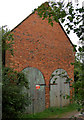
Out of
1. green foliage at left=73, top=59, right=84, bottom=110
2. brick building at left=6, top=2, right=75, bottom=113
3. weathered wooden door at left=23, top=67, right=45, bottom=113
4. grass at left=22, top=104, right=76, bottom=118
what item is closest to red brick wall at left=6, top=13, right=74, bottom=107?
brick building at left=6, top=2, right=75, bottom=113

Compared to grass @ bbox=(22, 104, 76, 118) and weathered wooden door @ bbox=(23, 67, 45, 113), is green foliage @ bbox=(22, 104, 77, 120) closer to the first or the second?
grass @ bbox=(22, 104, 76, 118)

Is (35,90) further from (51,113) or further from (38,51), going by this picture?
(38,51)

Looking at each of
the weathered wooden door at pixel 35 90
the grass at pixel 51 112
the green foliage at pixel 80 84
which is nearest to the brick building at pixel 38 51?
the weathered wooden door at pixel 35 90

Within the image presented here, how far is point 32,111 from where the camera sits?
7203 mm

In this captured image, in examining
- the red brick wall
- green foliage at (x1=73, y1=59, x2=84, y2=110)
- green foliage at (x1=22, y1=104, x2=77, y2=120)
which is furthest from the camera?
the red brick wall

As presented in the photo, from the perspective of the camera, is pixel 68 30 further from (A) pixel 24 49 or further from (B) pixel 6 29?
(A) pixel 24 49

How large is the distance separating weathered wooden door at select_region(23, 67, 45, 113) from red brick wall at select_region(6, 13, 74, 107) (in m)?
0.30

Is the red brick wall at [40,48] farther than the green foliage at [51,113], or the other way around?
the red brick wall at [40,48]

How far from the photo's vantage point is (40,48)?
7.88 m

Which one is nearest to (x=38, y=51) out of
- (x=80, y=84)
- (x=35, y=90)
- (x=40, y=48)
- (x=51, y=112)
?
(x=40, y=48)

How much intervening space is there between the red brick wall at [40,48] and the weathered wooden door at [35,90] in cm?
30

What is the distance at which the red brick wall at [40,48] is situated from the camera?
7195 millimetres

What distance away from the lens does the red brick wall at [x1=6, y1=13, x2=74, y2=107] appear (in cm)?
720

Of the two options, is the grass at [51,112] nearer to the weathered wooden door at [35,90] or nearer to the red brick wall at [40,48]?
the weathered wooden door at [35,90]
